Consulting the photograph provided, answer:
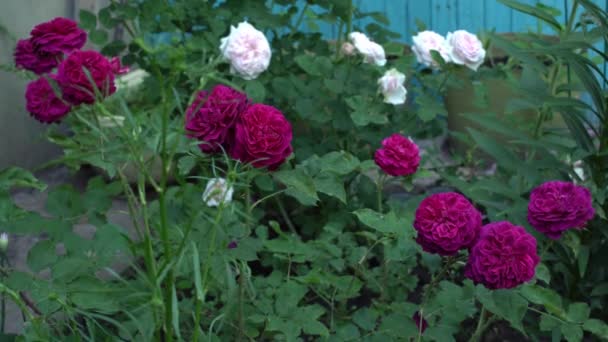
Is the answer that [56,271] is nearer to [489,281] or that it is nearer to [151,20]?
[489,281]

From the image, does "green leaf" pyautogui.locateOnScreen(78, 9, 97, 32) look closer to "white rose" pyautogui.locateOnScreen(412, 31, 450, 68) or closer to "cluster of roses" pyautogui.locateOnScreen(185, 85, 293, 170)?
"white rose" pyautogui.locateOnScreen(412, 31, 450, 68)

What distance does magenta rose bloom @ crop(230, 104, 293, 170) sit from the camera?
1.59 meters

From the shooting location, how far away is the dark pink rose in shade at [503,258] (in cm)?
163

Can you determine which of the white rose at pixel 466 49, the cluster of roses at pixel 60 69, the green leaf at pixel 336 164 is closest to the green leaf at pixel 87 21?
the cluster of roses at pixel 60 69

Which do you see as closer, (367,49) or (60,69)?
(60,69)

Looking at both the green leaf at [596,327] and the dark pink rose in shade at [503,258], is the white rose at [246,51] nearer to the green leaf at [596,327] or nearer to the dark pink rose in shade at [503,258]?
the dark pink rose in shade at [503,258]

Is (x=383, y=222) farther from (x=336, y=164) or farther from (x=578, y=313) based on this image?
(x=578, y=313)

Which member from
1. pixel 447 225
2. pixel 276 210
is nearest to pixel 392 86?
pixel 276 210

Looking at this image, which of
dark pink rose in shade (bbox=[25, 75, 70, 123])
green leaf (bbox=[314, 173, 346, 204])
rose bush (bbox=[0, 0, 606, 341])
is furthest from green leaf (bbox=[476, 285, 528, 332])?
dark pink rose in shade (bbox=[25, 75, 70, 123])

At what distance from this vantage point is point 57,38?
192cm

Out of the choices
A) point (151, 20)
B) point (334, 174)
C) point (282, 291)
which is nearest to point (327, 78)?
point (151, 20)

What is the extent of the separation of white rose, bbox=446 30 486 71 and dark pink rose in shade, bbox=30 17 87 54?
3.49 ft

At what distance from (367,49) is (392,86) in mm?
160

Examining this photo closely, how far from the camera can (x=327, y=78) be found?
2.67 metres
